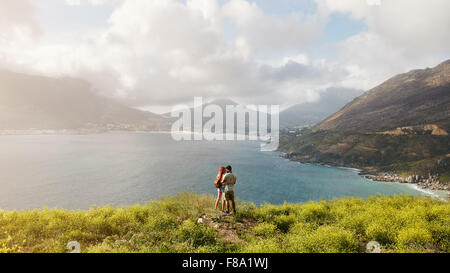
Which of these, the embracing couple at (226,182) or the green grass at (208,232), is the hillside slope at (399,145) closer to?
the green grass at (208,232)

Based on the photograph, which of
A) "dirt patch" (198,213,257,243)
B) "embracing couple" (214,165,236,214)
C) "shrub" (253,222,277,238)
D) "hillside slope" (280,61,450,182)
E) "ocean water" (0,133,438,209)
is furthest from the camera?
"hillside slope" (280,61,450,182)

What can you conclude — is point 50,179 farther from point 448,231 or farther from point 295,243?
point 448,231

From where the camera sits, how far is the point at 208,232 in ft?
30.6

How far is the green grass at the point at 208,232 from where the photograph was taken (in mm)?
8344

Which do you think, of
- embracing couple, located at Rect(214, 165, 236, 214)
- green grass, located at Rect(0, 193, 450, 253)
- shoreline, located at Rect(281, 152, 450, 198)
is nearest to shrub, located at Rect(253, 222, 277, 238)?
green grass, located at Rect(0, 193, 450, 253)

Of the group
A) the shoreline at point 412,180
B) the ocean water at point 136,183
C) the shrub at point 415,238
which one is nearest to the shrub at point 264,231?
the shrub at point 415,238

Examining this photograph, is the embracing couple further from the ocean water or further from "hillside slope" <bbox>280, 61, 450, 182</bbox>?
"hillside slope" <bbox>280, 61, 450, 182</bbox>

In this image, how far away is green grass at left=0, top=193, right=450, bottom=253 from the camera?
8344 millimetres

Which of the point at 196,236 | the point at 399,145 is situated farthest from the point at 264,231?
the point at 399,145

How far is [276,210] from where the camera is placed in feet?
46.4
